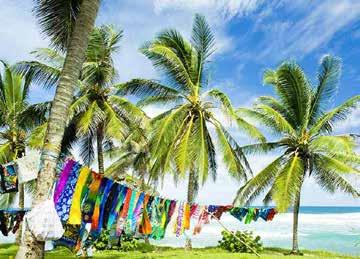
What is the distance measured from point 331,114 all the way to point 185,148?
678 centimetres

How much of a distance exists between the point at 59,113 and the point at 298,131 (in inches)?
540

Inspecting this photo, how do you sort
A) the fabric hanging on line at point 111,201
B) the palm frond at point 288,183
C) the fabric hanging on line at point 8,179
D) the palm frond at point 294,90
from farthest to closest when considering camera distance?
the palm frond at point 294,90 < the palm frond at point 288,183 < the fabric hanging on line at point 111,201 < the fabric hanging on line at point 8,179

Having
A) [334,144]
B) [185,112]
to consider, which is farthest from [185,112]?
[334,144]

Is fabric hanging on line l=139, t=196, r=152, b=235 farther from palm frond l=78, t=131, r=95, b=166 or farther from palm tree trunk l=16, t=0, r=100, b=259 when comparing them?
palm frond l=78, t=131, r=95, b=166

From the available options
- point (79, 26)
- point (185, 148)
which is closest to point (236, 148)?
point (185, 148)

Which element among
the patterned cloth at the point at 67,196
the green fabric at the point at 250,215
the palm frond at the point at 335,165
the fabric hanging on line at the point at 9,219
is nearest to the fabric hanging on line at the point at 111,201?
the patterned cloth at the point at 67,196

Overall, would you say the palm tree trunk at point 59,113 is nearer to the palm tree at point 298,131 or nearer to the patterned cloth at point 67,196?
the patterned cloth at point 67,196

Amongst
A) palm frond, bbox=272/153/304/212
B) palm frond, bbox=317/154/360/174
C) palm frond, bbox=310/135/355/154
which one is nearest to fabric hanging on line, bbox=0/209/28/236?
palm frond, bbox=272/153/304/212

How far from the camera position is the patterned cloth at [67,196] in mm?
8438

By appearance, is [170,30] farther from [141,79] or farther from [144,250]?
[144,250]

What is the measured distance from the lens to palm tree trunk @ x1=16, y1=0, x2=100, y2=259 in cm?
A: 695

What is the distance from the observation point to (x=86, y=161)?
20812mm

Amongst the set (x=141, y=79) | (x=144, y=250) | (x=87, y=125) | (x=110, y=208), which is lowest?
(x=144, y=250)

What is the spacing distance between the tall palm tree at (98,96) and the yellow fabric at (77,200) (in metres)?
7.79
